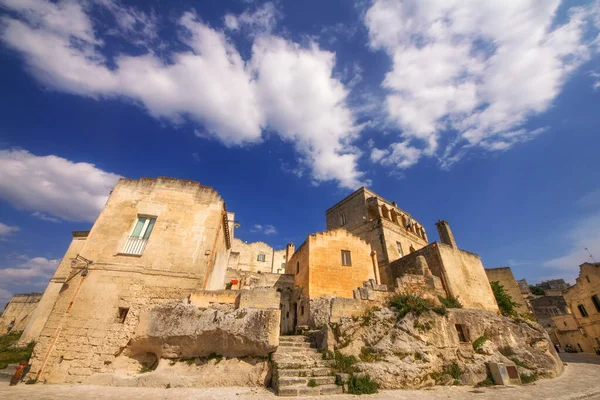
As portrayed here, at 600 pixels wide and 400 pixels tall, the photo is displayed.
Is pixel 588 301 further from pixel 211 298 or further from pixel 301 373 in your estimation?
pixel 211 298

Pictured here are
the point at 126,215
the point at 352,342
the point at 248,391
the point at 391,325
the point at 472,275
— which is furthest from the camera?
the point at 472,275

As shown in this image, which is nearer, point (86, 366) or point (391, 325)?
point (86, 366)

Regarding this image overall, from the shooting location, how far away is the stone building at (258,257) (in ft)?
125

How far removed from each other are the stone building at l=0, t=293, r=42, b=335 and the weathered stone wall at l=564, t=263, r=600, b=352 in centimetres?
5720

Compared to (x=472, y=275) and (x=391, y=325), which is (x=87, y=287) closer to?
(x=391, y=325)

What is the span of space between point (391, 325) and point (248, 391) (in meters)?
6.26

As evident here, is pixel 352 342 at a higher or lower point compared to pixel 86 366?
higher

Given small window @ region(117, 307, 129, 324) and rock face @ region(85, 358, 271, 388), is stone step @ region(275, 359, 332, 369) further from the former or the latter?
small window @ region(117, 307, 129, 324)

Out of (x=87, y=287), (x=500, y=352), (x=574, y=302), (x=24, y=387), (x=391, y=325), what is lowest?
(x=24, y=387)

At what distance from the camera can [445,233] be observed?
1848 cm

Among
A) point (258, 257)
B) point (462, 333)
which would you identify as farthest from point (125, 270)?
point (258, 257)

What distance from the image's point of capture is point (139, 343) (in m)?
8.16

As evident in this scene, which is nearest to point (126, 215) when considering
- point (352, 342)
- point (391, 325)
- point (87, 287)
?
point (87, 287)

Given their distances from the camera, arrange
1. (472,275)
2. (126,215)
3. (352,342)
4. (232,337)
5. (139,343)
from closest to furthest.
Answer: (232,337) < (139,343) < (352,342) < (126,215) < (472,275)
